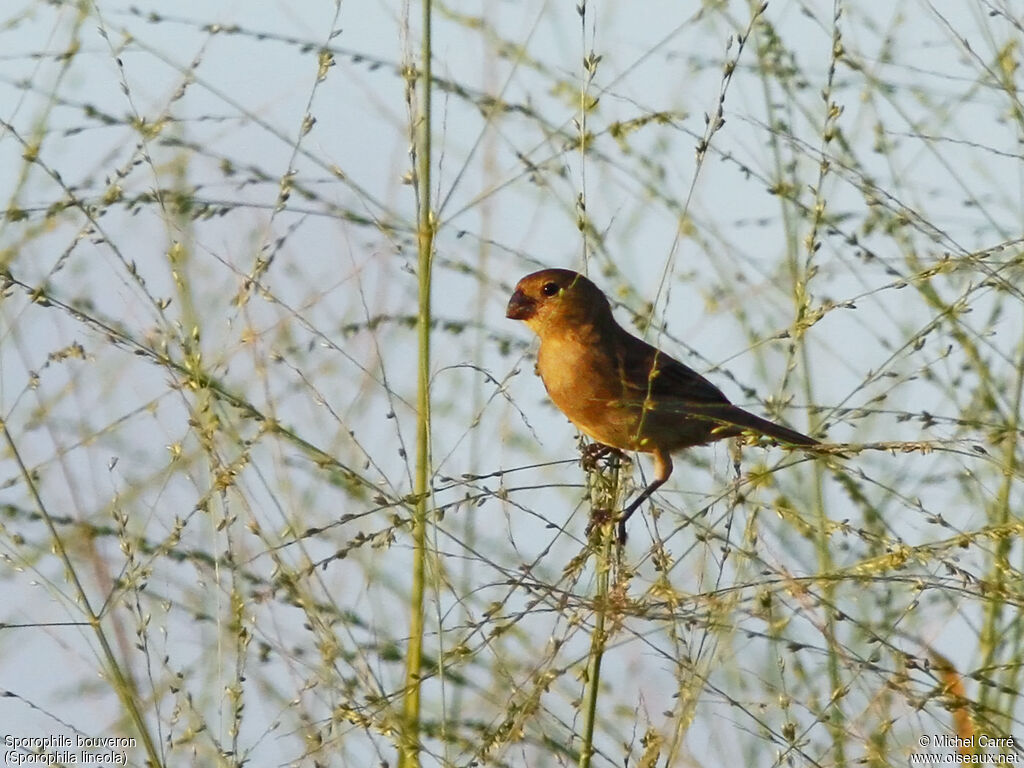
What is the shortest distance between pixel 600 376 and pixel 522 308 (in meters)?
0.41

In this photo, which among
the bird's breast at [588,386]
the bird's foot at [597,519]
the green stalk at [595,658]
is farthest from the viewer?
the bird's breast at [588,386]

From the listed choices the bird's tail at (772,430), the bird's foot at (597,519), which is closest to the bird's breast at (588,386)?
the bird's tail at (772,430)

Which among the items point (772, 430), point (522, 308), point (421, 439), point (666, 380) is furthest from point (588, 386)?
point (421, 439)

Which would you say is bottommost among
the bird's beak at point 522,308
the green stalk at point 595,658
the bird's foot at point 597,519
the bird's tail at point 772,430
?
the green stalk at point 595,658

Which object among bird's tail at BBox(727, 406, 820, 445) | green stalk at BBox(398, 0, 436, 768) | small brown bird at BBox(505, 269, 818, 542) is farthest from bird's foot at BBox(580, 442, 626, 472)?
green stalk at BBox(398, 0, 436, 768)

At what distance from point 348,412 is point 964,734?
147cm

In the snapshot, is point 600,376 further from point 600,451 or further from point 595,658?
point 595,658

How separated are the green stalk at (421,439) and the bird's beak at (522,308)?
193 cm

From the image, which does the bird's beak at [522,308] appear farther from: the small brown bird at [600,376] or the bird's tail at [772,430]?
the bird's tail at [772,430]

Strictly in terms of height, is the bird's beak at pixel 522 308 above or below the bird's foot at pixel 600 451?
above

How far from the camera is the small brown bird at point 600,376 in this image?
16.2 ft

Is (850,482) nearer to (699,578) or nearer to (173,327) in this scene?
(699,578)

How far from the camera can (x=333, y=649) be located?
114 inches

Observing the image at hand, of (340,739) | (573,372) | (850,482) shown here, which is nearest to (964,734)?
(850,482)
